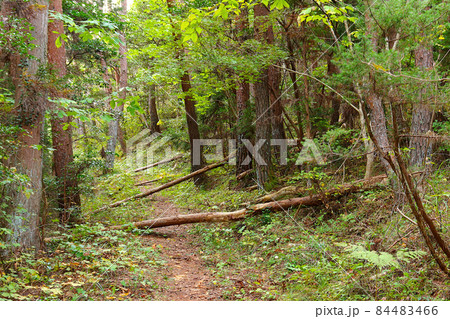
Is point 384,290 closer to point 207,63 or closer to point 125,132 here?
point 207,63

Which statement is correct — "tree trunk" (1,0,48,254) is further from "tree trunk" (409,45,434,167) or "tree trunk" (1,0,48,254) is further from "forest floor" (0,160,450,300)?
"tree trunk" (409,45,434,167)

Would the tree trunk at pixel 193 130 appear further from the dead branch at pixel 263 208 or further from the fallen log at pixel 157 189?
the dead branch at pixel 263 208

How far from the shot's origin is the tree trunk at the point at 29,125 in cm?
491

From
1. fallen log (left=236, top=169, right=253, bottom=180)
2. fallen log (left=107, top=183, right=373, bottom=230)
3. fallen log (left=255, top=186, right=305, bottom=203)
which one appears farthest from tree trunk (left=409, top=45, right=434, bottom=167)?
fallen log (left=236, top=169, right=253, bottom=180)

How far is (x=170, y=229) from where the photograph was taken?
930cm

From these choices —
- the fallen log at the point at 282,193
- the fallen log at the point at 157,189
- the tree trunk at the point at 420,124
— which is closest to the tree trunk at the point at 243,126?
the fallen log at the point at 157,189

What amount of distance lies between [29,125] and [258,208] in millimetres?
5139

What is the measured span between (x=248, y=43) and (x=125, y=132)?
1992 cm

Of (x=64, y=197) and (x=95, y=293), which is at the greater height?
(x=64, y=197)

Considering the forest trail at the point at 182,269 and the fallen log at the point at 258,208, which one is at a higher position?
the fallen log at the point at 258,208

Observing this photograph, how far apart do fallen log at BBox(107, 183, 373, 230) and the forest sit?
0.12ft

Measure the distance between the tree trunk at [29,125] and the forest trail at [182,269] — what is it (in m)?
2.31

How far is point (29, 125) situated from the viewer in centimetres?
507
